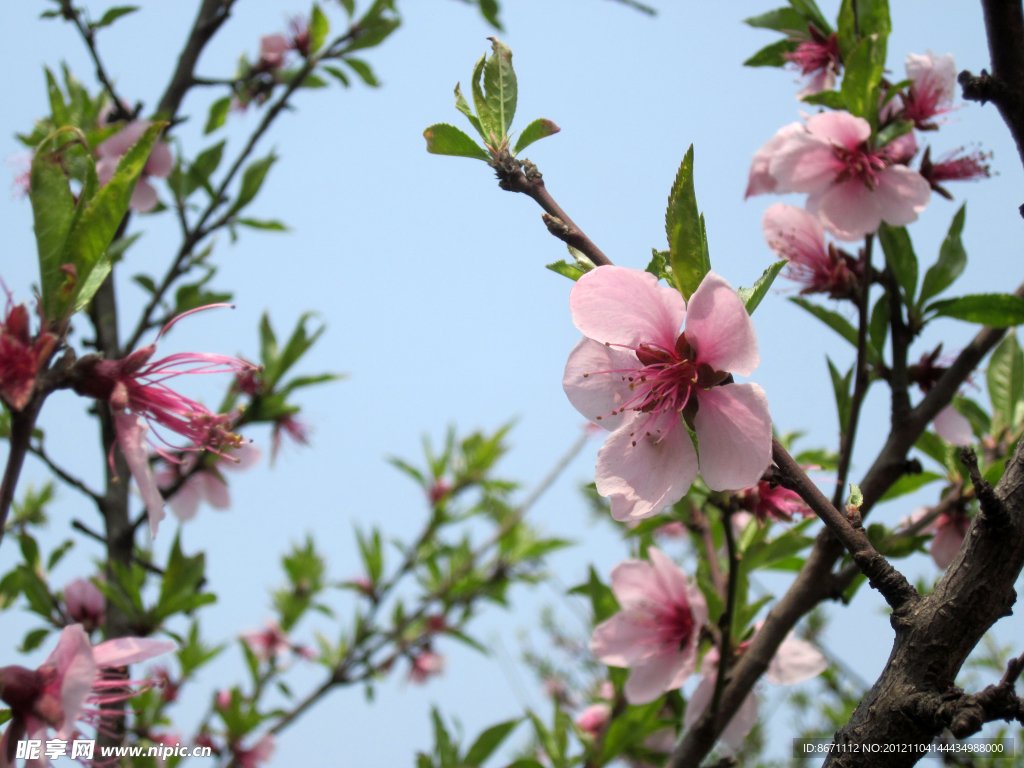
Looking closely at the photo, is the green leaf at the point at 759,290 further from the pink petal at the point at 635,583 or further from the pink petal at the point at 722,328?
the pink petal at the point at 635,583

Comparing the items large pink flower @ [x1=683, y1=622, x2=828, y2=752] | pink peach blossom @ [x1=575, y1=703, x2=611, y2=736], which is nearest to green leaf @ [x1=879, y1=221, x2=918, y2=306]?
large pink flower @ [x1=683, y1=622, x2=828, y2=752]

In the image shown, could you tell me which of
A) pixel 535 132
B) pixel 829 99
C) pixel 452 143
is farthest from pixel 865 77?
pixel 452 143

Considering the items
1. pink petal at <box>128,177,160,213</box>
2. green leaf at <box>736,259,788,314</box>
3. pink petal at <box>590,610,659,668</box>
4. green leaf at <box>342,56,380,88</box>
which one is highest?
green leaf at <box>342,56,380,88</box>

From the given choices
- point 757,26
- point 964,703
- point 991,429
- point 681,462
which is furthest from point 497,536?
point 964,703

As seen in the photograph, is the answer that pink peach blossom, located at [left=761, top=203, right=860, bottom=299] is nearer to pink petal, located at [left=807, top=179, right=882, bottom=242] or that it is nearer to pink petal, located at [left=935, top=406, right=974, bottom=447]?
pink petal, located at [left=807, top=179, right=882, bottom=242]

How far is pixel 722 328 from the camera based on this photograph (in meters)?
0.91

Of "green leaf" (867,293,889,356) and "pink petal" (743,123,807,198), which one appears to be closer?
"green leaf" (867,293,889,356)

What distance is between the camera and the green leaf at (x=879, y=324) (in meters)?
1.56

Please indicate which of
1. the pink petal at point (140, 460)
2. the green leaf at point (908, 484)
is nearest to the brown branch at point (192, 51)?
the pink petal at point (140, 460)

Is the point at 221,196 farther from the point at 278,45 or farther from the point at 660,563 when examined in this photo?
the point at 660,563

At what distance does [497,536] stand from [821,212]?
261cm

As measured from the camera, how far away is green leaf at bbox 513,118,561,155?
101 centimetres

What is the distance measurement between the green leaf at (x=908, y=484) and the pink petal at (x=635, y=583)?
0.54 m

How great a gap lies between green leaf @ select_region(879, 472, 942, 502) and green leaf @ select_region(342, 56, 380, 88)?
2.18 metres
